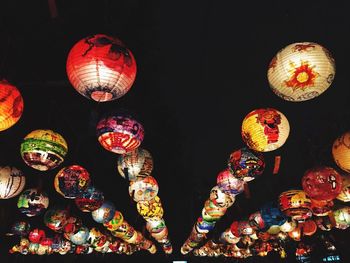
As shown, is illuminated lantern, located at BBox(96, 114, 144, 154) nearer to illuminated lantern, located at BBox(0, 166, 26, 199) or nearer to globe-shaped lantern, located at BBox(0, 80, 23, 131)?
globe-shaped lantern, located at BBox(0, 80, 23, 131)

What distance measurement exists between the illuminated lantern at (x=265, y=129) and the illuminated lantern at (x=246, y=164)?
752mm

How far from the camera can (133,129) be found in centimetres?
347

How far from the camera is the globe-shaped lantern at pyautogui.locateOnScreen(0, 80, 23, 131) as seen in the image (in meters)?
2.82

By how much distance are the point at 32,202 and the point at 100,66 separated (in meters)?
3.97

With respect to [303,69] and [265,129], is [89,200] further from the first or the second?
[303,69]

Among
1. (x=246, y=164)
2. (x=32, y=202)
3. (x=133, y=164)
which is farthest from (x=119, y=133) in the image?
(x=32, y=202)

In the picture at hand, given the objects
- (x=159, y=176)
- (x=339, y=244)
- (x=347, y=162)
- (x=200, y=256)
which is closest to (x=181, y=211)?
(x=159, y=176)

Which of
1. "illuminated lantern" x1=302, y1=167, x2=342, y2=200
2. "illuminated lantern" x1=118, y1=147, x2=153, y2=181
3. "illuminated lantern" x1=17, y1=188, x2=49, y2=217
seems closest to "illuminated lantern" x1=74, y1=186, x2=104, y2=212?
"illuminated lantern" x1=17, y1=188, x2=49, y2=217

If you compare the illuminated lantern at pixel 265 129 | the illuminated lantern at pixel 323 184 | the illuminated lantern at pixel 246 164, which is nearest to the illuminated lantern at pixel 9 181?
the illuminated lantern at pixel 246 164

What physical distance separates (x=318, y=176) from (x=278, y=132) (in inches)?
53.6

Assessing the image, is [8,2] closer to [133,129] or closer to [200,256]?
[133,129]

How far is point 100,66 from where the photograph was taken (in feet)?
8.13

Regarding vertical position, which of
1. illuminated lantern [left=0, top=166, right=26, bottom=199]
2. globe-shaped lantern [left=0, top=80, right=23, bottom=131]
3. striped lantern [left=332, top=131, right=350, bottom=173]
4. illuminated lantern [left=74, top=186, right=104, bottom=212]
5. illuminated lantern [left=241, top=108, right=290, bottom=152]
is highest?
globe-shaped lantern [left=0, top=80, right=23, bottom=131]

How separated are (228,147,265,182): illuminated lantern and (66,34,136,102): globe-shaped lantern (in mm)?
2458
